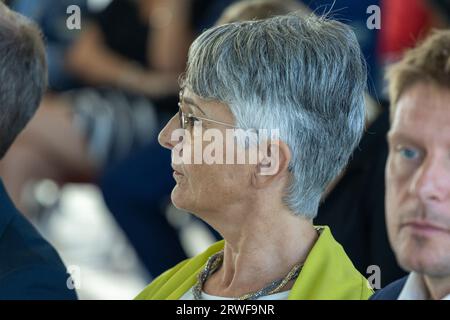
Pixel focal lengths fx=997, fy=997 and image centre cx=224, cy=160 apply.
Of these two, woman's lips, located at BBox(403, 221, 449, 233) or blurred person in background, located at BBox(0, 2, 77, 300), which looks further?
blurred person in background, located at BBox(0, 2, 77, 300)

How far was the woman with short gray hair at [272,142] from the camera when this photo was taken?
187cm

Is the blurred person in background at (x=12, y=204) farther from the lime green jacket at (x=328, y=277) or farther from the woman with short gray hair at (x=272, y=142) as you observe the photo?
the lime green jacket at (x=328, y=277)

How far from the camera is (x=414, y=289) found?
1.89m

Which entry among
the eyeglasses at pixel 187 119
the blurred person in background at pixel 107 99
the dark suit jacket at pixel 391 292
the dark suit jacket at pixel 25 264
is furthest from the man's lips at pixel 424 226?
the blurred person in background at pixel 107 99

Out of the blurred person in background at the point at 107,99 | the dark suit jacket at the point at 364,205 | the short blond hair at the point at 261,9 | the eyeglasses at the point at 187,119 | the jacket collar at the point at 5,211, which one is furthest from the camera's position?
the blurred person in background at the point at 107,99

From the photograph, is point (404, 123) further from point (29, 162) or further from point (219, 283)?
point (29, 162)

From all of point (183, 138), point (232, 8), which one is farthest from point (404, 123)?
point (232, 8)

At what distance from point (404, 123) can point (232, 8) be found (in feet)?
2.99

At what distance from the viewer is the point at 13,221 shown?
2158 mm

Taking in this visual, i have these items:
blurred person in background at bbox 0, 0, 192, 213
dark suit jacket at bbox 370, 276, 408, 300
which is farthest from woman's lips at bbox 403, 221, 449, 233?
blurred person in background at bbox 0, 0, 192, 213

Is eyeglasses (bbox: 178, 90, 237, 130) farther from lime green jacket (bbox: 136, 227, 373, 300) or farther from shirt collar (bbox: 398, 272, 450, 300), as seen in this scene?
shirt collar (bbox: 398, 272, 450, 300)

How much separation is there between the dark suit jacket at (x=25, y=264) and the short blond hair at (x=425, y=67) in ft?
2.68

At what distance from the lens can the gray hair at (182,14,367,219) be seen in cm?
186

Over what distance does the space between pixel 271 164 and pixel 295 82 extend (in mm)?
172
